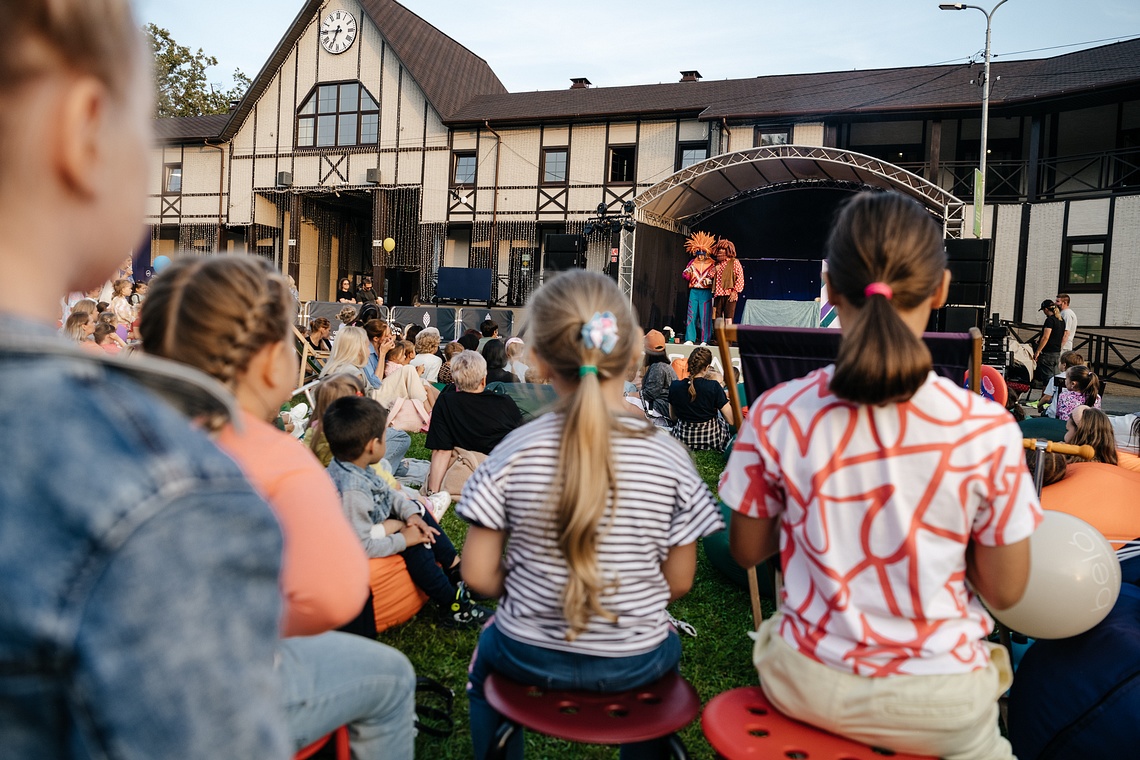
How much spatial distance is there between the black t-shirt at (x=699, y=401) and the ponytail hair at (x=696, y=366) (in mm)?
36

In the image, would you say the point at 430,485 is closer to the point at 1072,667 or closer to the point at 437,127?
the point at 1072,667

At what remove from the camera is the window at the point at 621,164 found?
2064 centimetres

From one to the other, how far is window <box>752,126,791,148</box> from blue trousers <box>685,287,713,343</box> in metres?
4.70

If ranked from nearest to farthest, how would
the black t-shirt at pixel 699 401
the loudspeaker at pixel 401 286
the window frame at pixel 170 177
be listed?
1. the black t-shirt at pixel 699 401
2. the loudspeaker at pixel 401 286
3. the window frame at pixel 170 177

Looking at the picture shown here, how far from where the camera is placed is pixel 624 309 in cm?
208

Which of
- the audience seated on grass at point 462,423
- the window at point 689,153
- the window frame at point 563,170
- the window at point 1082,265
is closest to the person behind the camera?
the audience seated on grass at point 462,423

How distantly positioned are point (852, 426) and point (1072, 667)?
1499mm

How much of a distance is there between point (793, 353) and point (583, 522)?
1499 mm

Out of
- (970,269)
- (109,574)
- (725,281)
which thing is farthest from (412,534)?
(725,281)

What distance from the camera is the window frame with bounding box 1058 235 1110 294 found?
16547 mm

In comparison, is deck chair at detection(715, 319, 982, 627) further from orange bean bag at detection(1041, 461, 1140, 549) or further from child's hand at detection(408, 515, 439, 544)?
child's hand at detection(408, 515, 439, 544)

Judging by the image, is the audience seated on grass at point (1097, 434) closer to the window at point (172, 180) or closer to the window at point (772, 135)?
the window at point (772, 135)

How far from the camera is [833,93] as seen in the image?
18.9 meters

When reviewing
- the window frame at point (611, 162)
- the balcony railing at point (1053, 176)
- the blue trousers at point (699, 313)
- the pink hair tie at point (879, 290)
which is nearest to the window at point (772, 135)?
the balcony railing at point (1053, 176)
